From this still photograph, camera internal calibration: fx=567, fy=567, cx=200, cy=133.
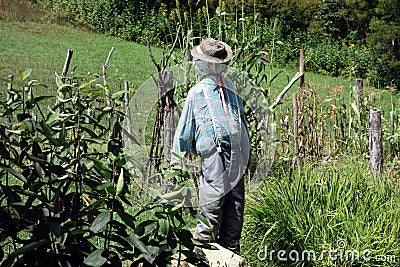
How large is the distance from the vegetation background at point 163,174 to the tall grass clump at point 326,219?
0.04 feet

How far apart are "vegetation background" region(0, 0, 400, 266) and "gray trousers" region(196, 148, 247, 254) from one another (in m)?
0.30

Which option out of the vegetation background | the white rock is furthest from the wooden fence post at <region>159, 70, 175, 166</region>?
the white rock

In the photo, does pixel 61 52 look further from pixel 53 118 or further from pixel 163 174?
pixel 53 118

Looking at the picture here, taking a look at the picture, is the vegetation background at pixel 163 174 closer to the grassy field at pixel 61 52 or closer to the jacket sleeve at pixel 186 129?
the grassy field at pixel 61 52

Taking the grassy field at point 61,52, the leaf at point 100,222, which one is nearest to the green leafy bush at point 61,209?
the leaf at point 100,222

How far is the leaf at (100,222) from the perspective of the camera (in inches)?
74.1

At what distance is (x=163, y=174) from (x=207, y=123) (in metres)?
1.42

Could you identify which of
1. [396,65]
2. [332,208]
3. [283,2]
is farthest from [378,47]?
[332,208]

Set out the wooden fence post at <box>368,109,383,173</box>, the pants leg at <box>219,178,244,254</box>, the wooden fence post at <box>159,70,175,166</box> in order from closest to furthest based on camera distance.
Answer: the pants leg at <box>219,178,244,254</box>, the wooden fence post at <box>159,70,175,166</box>, the wooden fence post at <box>368,109,383,173</box>

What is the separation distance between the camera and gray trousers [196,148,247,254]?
3.92 m

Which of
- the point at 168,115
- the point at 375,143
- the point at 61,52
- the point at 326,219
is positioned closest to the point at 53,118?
the point at 326,219

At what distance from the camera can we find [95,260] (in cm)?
186

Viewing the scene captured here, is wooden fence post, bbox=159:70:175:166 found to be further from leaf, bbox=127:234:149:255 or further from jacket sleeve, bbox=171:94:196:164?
leaf, bbox=127:234:149:255

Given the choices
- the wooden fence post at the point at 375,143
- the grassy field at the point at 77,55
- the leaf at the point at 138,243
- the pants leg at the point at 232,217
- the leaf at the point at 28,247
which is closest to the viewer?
the leaf at the point at 28,247
